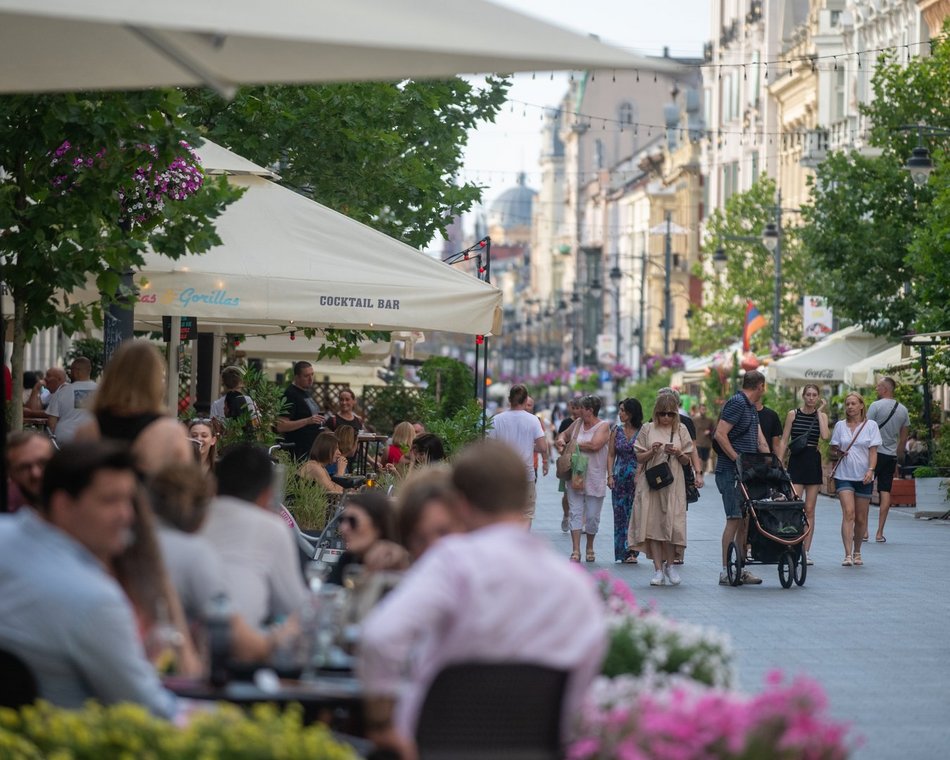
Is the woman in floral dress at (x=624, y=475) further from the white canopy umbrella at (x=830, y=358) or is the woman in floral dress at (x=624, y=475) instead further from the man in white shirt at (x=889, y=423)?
the white canopy umbrella at (x=830, y=358)

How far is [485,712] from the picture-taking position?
17.2 feet

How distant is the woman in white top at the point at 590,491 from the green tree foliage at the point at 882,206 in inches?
730

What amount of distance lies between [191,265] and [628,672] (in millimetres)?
7224

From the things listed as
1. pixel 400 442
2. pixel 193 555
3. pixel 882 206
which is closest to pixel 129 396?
pixel 193 555

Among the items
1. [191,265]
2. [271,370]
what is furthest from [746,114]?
[191,265]

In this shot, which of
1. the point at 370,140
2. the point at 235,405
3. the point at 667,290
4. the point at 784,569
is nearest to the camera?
the point at 784,569

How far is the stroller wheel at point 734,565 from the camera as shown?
696 inches

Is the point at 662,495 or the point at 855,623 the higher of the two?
the point at 662,495

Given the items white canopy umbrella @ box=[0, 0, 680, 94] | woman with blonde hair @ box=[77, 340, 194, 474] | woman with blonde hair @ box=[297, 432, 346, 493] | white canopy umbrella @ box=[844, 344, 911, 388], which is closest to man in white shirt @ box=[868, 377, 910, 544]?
woman with blonde hair @ box=[297, 432, 346, 493]

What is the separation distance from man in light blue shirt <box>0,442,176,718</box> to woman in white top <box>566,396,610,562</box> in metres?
15.1

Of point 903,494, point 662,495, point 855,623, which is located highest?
point 662,495

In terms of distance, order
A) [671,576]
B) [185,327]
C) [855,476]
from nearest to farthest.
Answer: [671,576], [185,327], [855,476]

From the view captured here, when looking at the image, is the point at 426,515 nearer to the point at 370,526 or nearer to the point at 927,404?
the point at 370,526

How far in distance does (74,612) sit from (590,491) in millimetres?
15464
